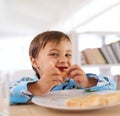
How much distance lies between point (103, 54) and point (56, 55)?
145cm

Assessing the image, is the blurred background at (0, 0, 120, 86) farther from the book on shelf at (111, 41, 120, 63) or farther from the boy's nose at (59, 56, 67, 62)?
the boy's nose at (59, 56, 67, 62)

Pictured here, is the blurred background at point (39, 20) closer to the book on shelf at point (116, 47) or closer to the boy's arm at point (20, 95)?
the book on shelf at point (116, 47)

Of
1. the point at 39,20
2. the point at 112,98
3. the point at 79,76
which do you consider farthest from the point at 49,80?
the point at 39,20

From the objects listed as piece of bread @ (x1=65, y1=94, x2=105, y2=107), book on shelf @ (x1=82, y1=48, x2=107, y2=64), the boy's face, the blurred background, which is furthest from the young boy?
the blurred background

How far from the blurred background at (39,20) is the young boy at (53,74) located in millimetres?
3022

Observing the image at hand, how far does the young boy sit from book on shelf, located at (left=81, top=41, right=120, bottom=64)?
127 cm

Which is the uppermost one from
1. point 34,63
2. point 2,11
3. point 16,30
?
point 2,11

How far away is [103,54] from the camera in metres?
2.43

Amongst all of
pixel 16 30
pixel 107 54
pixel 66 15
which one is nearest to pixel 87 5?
pixel 66 15

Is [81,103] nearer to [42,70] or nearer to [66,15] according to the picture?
[42,70]

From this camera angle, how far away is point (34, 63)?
1183mm

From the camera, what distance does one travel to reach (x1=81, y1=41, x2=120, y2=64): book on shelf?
241cm

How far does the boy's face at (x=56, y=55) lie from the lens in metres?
1.04

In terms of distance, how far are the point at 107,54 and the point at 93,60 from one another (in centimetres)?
16
